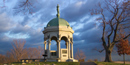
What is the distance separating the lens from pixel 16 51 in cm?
4388

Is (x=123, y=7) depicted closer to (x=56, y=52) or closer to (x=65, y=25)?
(x=65, y=25)

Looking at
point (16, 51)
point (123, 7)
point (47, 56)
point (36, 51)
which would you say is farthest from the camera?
point (36, 51)

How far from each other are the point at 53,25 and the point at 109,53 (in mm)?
10662

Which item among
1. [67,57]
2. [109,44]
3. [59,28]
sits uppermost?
[59,28]

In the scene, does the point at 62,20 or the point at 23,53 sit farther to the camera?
the point at 23,53

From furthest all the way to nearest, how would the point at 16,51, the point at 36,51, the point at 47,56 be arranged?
the point at 36,51, the point at 16,51, the point at 47,56

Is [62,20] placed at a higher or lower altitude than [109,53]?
higher

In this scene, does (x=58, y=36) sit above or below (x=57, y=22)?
below

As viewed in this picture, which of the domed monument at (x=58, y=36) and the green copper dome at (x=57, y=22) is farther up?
the green copper dome at (x=57, y=22)

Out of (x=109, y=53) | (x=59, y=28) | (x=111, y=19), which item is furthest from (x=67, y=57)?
(x=111, y=19)

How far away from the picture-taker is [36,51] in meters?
50.3

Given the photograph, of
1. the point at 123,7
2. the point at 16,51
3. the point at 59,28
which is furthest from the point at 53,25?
the point at 16,51

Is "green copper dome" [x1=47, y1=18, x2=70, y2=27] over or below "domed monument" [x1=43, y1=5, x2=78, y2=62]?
over

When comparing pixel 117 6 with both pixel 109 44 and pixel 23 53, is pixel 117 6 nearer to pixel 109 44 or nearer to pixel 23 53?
pixel 109 44
